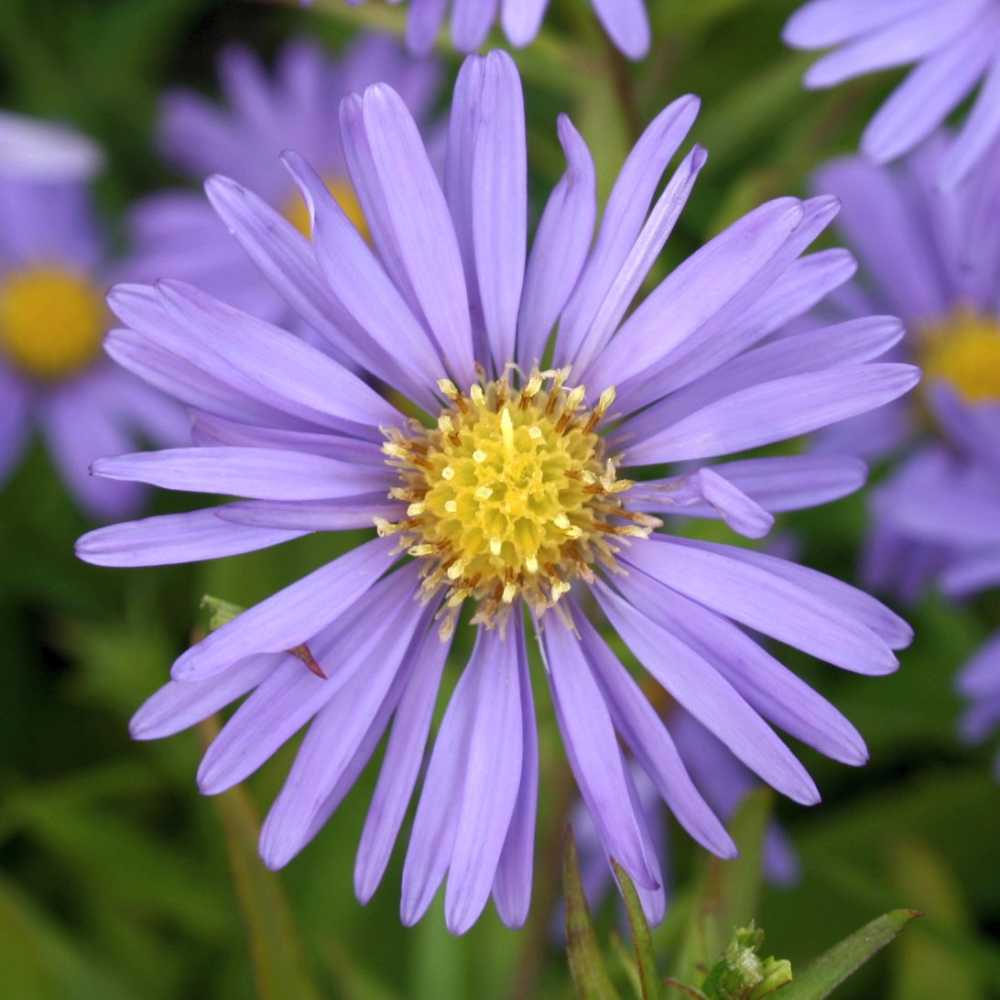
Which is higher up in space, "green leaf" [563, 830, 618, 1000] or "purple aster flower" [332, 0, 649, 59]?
"purple aster flower" [332, 0, 649, 59]

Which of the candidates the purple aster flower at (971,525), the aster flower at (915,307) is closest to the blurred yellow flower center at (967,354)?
the aster flower at (915,307)

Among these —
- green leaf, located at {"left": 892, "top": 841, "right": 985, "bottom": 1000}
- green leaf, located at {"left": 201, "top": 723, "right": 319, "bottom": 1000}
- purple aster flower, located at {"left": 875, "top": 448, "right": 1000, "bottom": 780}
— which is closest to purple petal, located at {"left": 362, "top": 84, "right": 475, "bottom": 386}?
green leaf, located at {"left": 201, "top": 723, "right": 319, "bottom": 1000}

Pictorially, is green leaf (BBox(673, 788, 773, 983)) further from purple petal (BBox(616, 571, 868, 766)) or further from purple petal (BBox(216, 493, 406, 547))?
purple petal (BBox(216, 493, 406, 547))

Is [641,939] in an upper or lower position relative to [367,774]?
upper

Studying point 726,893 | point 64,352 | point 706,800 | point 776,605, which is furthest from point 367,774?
point 64,352

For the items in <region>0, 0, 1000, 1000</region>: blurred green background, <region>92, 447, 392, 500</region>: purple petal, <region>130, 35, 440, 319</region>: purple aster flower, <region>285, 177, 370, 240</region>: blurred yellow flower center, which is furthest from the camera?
<region>285, 177, 370, 240</region>: blurred yellow flower center

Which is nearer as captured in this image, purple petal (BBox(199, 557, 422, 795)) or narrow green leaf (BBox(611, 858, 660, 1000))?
narrow green leaf (BBox(611, 858, 660, 1000))

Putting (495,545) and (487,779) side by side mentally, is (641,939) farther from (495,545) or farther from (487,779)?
(495,545)
